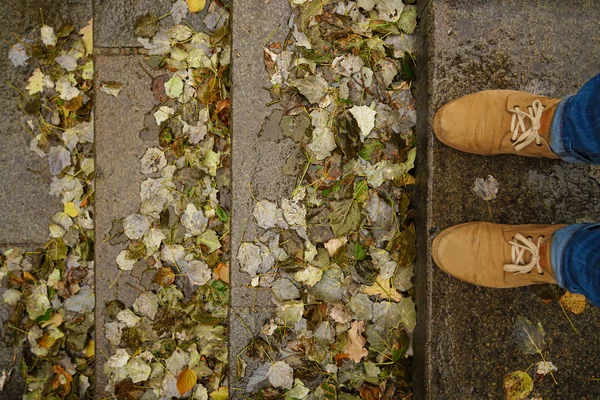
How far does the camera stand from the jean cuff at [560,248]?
1.42 metres

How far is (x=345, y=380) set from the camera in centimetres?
181

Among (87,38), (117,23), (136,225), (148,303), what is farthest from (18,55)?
(148,303)

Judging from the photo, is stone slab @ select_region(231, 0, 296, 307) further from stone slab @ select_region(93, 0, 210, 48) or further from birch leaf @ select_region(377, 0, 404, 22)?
stone slab @ select_region(93, 0, 210, 48)

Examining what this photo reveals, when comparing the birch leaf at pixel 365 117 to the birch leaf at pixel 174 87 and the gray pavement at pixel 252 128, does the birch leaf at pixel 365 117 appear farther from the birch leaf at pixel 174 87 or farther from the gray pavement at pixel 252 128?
the birch leaf at pixel 174 87

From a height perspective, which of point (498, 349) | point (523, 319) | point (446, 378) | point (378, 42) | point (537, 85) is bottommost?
point (446, 378)

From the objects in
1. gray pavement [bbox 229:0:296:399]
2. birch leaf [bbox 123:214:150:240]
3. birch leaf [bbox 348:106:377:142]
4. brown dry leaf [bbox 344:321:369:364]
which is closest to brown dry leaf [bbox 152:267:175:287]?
birch leaf [bbox 123:214:150:240]

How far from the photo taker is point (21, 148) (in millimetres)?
2135

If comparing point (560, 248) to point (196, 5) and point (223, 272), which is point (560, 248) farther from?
point (196, 5)

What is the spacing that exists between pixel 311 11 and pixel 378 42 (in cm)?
30

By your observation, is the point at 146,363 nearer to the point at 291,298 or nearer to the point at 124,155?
the point at 291,298

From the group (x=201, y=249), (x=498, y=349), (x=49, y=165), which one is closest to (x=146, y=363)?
(x=201, y=249)

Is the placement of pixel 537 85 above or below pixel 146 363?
above

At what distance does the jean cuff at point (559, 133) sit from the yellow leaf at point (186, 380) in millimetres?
1704

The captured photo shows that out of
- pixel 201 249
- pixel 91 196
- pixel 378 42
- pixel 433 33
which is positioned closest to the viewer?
pixel 433 33
